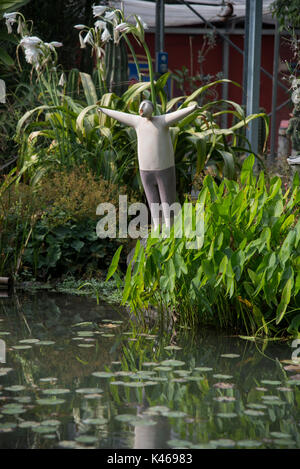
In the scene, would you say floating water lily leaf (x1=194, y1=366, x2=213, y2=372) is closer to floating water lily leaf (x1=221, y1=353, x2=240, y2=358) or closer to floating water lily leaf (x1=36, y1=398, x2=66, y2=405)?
floating water lily leaf (x1=221, y1=353, x2=240, y2=358)

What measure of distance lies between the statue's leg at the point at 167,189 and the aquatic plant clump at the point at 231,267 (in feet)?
2.71

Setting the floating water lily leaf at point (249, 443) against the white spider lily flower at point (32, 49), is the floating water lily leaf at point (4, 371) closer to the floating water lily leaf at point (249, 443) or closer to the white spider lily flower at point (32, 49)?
the floating water lily leaf at point (249, 443)

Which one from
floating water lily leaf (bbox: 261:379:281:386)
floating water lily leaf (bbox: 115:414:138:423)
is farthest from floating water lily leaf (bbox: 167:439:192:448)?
floating water lily leaf (bbox: 261:379:281:386)

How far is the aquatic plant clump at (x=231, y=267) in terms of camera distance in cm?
Result: 418

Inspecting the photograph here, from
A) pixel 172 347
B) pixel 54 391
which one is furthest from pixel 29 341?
pixel 54 391

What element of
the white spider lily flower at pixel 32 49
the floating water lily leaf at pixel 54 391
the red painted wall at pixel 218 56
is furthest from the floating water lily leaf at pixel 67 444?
the red painted wall at pixel 218 56

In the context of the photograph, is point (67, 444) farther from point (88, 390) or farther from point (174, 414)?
point (88, 390)

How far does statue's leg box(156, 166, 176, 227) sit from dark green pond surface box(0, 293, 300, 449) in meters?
0.99

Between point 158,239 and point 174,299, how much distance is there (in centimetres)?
40

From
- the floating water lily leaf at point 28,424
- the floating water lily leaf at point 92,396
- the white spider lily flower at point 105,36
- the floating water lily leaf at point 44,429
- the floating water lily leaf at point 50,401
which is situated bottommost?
the floating water lily leaf at point 44,429

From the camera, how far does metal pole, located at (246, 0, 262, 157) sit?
301 inches

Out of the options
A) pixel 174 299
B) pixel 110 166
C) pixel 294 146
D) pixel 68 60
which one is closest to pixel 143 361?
pixel 174 299

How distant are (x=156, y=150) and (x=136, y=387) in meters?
2.34
